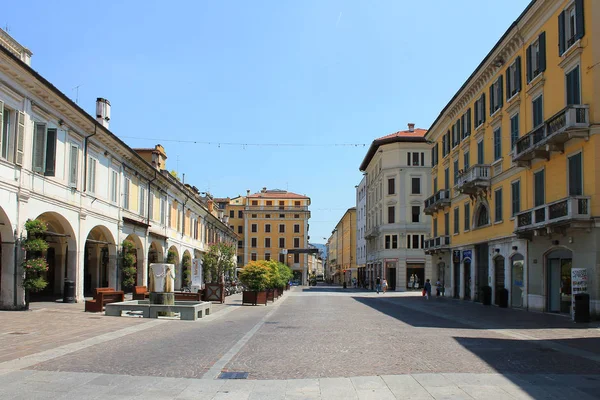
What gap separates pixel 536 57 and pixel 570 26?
3.54 meters

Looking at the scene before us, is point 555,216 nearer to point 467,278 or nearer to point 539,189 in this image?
point 539,189

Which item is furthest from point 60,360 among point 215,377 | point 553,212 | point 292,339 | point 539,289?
point 539,289

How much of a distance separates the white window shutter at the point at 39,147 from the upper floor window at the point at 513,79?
2181cm

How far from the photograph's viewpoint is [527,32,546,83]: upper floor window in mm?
26250

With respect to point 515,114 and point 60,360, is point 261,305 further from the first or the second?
point 60,360

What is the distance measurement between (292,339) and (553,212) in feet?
46.6

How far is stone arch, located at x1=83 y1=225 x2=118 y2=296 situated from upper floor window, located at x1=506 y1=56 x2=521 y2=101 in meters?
21.3

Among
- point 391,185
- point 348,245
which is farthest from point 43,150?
point 348,245

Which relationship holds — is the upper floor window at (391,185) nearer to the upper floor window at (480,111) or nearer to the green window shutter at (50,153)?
the upper floor window at (480,111)

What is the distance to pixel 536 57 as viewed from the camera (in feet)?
89.8

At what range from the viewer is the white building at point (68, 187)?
19219mm

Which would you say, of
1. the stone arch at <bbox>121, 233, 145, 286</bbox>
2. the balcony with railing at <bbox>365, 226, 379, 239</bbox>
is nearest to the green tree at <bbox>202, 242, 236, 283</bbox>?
the stone arch at <bbox>121, 233, 145, 286</bbox>

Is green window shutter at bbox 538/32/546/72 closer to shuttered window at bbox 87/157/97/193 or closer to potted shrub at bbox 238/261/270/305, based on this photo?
potted shrub at bbox 238/261/270/305

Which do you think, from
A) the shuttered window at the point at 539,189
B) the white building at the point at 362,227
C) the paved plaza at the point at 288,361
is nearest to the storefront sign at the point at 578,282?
the paved plaza at the point at 288,361
